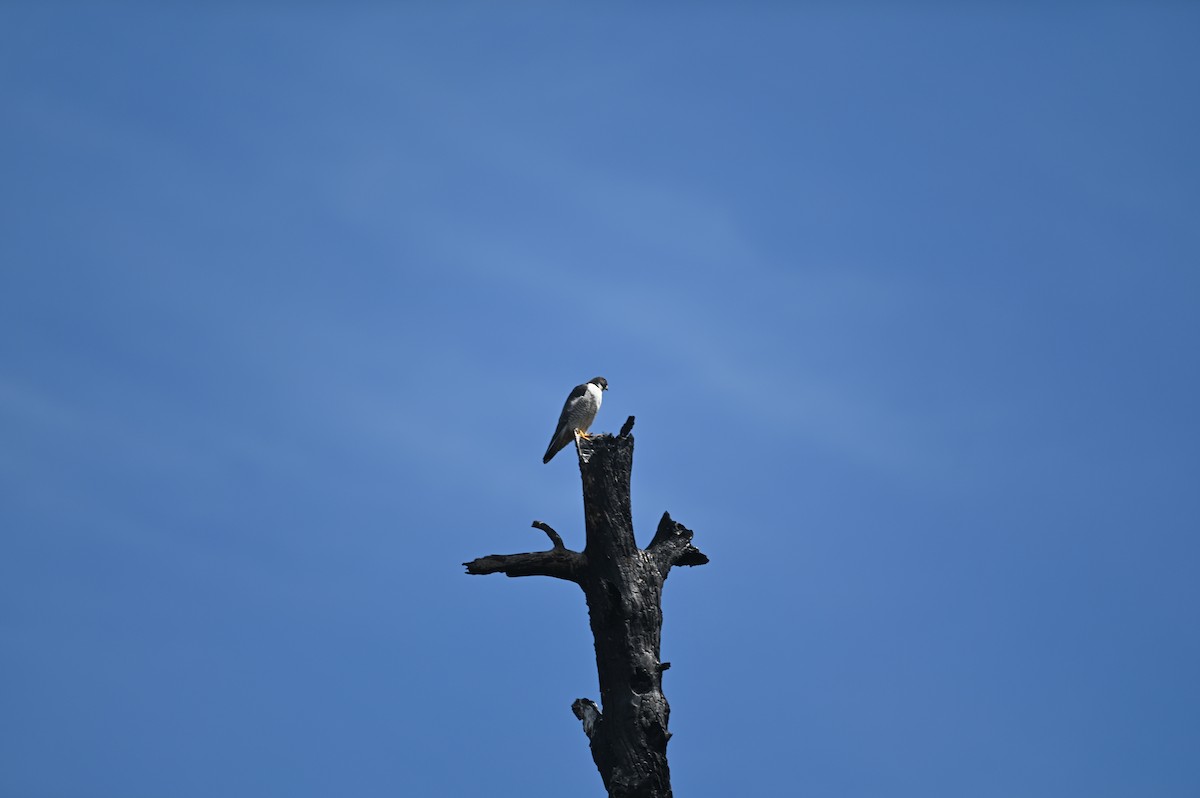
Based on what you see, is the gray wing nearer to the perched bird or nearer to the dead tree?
the perched bird

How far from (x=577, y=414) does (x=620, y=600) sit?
6.33m

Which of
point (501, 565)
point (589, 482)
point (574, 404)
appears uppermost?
point (574, 404)

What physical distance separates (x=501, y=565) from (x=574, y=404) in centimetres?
601

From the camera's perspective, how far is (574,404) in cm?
1593

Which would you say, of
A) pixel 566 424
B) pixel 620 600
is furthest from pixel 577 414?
pixel 620 600

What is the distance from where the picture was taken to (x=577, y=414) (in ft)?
52.4

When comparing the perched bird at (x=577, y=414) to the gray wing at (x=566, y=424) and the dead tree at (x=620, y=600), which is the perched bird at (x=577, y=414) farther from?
the dead tree at (x=620, y=600)

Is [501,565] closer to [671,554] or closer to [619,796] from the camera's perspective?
[671,554]

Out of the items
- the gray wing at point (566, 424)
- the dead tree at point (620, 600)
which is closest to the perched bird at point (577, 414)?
the gray wing at point (566, 424)

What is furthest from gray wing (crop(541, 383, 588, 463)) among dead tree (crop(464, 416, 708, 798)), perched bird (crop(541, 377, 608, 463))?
dead tree (crop(464, 416, 708, 798))

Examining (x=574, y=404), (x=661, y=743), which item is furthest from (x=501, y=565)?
(x=574, y=404)

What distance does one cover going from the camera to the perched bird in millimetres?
15969

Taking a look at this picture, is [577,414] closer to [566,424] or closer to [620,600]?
[566,424]

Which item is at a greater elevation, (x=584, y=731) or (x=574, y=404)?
(x=574, y=404)
